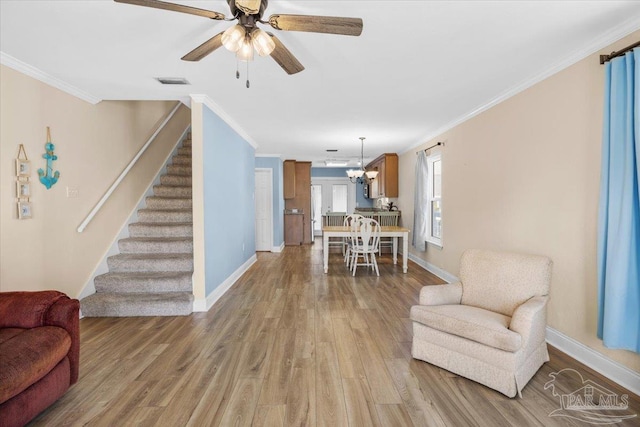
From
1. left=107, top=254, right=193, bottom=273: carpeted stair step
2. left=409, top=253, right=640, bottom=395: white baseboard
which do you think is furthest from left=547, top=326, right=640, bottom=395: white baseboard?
left=107, top=254, right=193, bottom=273: carpeted stair step

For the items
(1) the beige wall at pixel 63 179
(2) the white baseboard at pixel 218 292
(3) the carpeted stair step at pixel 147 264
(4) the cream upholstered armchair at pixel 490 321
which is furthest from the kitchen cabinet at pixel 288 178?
(4) the cream upholstered armchair at pixel 490 321

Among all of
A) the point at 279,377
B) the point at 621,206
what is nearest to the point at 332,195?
the point at 279,377

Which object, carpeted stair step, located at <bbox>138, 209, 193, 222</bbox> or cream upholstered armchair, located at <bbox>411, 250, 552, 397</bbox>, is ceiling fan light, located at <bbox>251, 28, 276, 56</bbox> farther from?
carpeted stair step, located at <bbox>138, 209, 193, 222</bbox>

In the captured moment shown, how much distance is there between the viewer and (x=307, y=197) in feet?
28.2

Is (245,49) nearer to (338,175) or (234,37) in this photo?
(234,37)

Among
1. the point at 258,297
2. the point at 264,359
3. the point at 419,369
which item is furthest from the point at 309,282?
the point at 419,369

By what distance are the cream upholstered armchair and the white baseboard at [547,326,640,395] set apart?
279mm

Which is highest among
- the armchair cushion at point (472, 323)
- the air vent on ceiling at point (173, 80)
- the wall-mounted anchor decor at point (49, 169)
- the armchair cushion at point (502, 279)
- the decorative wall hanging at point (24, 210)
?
the air vent on ceiling at point (173, 80)

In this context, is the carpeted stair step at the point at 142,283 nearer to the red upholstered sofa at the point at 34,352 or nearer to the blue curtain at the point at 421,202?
the red upholstered sofa at the point at 34,352

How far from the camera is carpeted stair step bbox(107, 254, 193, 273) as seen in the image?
381cm

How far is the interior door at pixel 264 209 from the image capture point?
7.57m

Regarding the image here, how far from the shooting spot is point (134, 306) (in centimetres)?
339

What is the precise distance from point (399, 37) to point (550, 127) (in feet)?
5.26

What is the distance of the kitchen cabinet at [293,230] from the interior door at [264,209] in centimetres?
96
